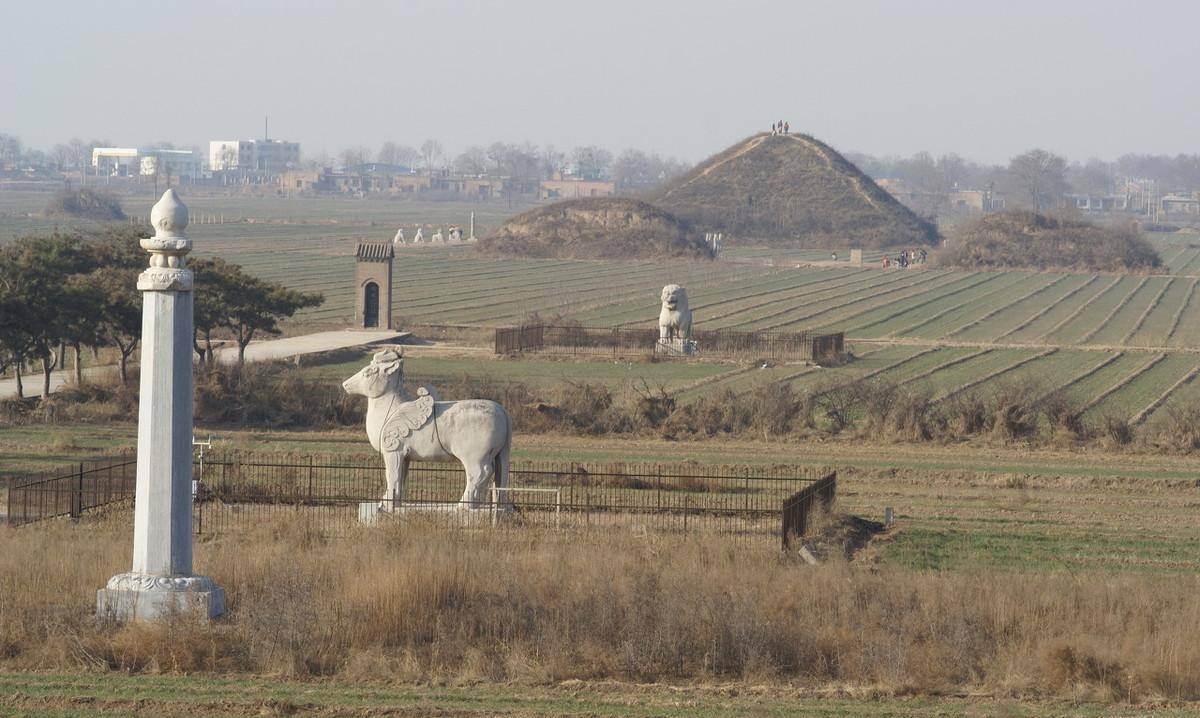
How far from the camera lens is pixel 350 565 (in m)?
19.5

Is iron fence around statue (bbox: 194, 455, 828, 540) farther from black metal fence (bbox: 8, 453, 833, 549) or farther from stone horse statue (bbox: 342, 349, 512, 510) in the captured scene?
stone horse statue (bbox: 342, 349, 512, 510)

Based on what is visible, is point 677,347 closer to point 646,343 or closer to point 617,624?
point 646,343

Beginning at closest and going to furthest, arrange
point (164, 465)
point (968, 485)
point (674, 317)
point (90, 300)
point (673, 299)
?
point (164, 465)
point (968, 485)
point (90, 300)
point (673, 299)
point (674, 317)

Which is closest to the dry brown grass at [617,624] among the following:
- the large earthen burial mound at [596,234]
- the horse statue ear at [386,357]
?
the horse statue ear at [386,357]

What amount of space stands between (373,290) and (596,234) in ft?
205

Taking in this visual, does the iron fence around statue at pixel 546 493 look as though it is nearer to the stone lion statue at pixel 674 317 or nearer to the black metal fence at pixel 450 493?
the black metal fence at pixel 450 493

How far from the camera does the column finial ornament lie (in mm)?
17031

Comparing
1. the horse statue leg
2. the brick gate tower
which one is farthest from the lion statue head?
the horse statue leg

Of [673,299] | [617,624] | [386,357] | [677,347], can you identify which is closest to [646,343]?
[677,347]

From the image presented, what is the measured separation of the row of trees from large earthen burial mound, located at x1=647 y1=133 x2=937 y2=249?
311 ft

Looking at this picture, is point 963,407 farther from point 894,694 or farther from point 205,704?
point 205,704

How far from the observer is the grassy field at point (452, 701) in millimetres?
14852

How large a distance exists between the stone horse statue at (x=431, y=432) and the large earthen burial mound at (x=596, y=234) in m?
89.1

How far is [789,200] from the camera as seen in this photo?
493 ft
